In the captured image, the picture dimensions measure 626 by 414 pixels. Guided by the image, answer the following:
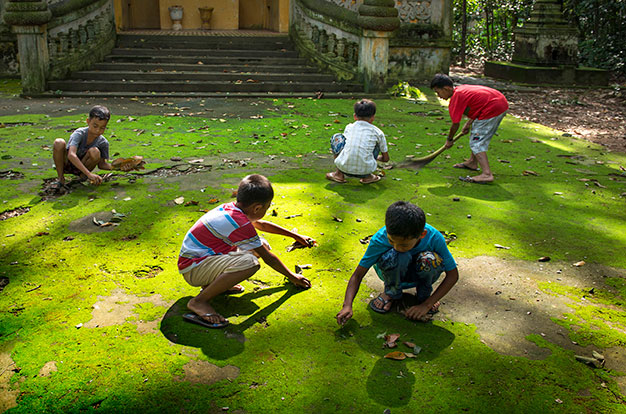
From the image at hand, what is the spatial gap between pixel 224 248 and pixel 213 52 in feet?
37.1

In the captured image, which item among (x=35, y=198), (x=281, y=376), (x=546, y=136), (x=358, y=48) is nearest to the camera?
(x=281, y=376)

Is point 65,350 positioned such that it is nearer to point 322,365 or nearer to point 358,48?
point 322,365

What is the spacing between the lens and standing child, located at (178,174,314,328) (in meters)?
3.19

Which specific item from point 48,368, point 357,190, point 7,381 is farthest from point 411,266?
point 357,190

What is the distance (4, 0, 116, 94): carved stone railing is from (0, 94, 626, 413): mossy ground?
4.12m

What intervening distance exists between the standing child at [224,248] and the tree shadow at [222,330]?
92 mm

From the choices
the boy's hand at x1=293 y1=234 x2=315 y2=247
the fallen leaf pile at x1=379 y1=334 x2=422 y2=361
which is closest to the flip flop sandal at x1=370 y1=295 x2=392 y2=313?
the fallen leaf pile at x1=379 y1=334 x2=422 y2=361

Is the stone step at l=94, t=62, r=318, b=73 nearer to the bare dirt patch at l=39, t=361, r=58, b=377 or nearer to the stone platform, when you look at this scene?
the stone platform

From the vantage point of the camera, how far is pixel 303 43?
13625mm

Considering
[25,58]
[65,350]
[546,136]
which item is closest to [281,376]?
[65,350]

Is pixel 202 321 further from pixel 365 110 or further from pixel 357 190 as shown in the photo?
pixel 365 110

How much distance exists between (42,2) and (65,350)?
970cm

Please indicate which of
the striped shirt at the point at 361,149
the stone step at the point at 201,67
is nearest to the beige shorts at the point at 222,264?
the striped shirt at the point at 361,149

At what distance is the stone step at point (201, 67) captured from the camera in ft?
40.6
